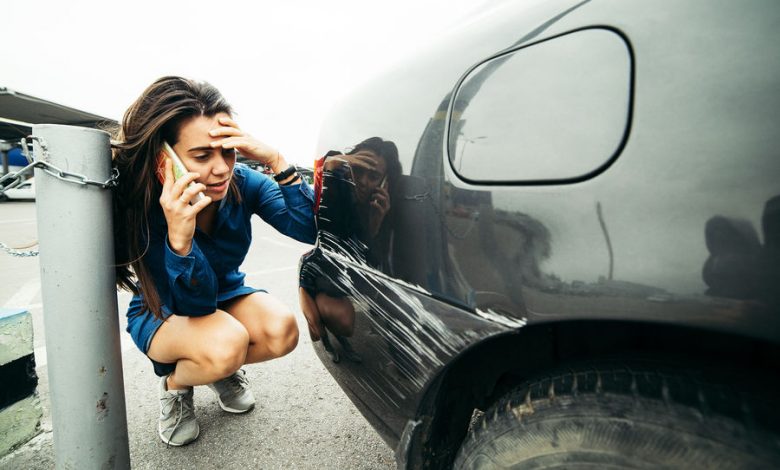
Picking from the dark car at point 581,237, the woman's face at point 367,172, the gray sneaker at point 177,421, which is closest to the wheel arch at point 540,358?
the dark car at point 581,237

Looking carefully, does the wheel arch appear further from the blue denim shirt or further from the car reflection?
the blue denim shirt

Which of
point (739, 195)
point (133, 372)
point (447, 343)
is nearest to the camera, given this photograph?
point (739, 195)

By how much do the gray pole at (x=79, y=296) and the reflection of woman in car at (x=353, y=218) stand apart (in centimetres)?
55

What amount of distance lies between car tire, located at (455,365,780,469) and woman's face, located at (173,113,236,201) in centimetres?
110

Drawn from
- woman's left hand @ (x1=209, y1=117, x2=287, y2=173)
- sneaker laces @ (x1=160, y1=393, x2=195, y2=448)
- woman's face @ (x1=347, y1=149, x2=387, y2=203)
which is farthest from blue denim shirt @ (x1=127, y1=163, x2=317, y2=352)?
woman's face @ (x1=347, y1=149, x2=387, y2=203)

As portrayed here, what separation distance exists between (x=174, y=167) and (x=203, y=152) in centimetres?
11

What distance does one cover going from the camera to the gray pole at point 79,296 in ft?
3.26

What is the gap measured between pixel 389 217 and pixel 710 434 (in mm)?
622

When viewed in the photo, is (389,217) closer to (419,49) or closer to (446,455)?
Answer: (419,49)

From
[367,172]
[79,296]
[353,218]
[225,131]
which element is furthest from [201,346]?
[367,172]

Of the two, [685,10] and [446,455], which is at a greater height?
[685,10]

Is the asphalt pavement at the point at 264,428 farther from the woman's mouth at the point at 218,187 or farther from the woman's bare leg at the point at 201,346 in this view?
the woman's mouth at the point at 218,187

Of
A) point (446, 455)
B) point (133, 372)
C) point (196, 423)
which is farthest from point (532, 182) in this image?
point (133, 372)

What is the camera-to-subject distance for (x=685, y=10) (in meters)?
0.53
